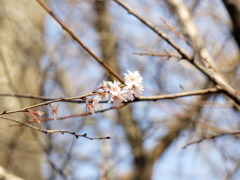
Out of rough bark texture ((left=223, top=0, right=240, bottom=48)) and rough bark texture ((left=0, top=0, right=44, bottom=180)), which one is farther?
rough bark texture ((left=0, top=0, right=44, bottom=180))

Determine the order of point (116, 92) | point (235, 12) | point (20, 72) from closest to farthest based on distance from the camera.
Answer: point (116, 92)
point (235, 12)
point (20, 72)

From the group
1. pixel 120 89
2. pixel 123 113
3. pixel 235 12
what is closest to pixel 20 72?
pixel 123 113

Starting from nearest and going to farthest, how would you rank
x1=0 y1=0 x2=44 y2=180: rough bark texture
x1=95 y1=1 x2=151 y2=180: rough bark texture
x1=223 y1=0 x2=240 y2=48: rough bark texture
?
1. x1=223 y1=0 x2=240 y2=48: rough bark texture
2. x1=0 y1=0 x2=44 y2=180: rough bark texture
3. x1=95 y1=1 x2=151 y2=180: rough bark texture

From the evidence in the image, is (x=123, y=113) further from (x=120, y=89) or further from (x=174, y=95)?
(x=120, y=89)

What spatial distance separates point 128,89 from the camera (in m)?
1.06

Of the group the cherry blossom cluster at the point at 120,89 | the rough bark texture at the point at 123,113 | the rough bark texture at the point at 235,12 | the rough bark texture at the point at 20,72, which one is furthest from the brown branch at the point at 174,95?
the rough bark texture at the point at 123,113

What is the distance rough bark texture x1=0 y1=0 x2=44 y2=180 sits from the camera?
289 centimetres

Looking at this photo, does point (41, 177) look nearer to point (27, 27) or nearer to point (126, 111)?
point (126, 111)

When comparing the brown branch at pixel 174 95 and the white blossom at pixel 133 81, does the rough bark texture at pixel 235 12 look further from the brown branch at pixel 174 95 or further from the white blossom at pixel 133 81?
the white blossom at pixel 133 81

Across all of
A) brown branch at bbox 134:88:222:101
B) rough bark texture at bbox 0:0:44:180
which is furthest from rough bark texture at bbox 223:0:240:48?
rough bark texture at bbox 0:0:44:180

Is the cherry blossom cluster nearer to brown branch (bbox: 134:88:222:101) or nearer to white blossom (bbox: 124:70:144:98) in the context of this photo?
white blossom (bbox: 124:70:144:98)

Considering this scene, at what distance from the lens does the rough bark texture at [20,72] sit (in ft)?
9.47

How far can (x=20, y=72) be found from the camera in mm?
3266

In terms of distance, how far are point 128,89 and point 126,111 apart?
293 centimetres
